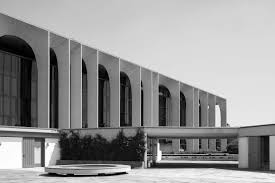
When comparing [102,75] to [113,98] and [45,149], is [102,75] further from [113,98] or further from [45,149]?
[45,149]

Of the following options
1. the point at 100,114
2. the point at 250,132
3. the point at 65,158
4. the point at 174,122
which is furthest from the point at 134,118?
the point at 250,132

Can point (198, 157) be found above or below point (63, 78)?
below

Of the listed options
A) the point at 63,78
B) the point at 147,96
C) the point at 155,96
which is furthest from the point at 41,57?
the point at 155,96

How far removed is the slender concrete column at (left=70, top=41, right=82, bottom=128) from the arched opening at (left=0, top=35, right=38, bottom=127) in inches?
169

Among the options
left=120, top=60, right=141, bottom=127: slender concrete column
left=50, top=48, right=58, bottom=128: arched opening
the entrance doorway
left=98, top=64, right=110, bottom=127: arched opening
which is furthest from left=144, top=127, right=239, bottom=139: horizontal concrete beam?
left=98, top=64, right=110, bottom=127: arched opening

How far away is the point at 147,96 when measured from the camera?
5866cm

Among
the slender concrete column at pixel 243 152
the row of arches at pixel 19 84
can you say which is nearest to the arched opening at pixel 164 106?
the row of arches at pixel 19 84

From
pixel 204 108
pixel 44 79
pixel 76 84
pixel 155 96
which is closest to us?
pixel 44 79

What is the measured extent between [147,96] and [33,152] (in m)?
25.3

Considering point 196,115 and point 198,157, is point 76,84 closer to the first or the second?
point 198,157

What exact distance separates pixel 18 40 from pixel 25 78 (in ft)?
17.5

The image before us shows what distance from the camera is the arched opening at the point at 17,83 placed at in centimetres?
4241

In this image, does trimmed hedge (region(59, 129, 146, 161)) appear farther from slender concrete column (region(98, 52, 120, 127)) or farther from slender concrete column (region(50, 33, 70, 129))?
slender concrete column (region(98, 52, 120, 127))

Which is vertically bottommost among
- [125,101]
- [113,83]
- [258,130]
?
→ [258,130]
